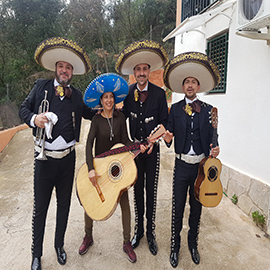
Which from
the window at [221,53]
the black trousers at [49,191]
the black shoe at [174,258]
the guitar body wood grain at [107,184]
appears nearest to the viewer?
the guitar body wood grain at [107,184]

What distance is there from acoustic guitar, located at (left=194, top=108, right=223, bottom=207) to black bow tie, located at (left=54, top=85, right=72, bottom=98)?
1.55 meters

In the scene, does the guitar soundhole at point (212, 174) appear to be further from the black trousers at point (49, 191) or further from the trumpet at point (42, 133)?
the trumpet at point (42, 133)

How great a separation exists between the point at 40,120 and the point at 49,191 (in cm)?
81

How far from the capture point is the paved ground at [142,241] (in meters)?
2.65

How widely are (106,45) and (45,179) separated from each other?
19111 millimetres

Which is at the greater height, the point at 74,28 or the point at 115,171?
the point at 74,28

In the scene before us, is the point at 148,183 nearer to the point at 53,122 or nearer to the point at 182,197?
the point at 182,197

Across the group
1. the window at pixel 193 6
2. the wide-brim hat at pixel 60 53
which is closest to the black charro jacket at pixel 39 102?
the wide-brim hat at pixel 60 53

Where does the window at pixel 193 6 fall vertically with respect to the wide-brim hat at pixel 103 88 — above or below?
above

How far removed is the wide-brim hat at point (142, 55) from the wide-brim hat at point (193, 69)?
218 mm

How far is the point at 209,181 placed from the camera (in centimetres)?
237

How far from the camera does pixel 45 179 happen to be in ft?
8.07

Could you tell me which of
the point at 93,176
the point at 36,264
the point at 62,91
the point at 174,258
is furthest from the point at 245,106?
the point at 36,264

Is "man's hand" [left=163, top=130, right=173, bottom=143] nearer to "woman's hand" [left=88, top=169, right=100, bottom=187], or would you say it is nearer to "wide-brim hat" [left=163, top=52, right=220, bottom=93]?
"wide-brim hat" [left=163, top=52, right=220, bottom=93]
